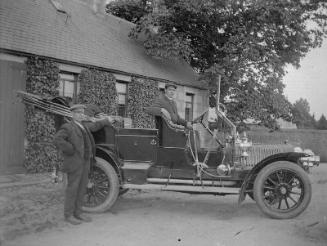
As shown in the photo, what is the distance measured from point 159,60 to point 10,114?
28.2 ft

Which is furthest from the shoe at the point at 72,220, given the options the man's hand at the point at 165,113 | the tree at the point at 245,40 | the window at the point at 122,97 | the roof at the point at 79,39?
the tree at the point at 245,40

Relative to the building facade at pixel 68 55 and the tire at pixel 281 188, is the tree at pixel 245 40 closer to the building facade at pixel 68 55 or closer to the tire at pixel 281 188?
the building facade at pixel 68 55

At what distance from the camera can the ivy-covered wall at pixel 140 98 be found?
14961 millimetres

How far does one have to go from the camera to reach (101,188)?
6.38 meters

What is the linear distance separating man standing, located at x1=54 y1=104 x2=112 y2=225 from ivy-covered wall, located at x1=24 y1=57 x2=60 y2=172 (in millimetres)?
5120

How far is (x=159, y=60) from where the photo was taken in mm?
18047

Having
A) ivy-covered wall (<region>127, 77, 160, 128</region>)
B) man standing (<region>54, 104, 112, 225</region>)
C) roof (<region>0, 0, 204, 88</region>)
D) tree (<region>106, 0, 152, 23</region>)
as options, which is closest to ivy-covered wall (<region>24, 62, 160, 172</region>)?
roof (<region>0, 0, 204, 88</region>)

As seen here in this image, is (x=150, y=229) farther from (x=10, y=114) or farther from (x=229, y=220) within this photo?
(x=10, y=114)

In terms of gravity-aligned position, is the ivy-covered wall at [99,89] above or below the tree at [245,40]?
below

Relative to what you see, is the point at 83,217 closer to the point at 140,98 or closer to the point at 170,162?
the point at 170,162

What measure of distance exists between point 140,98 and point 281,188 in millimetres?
9590

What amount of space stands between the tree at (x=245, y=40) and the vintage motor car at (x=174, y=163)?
34.5 ft

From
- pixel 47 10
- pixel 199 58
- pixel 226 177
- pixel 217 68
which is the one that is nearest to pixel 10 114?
pixel 47 10

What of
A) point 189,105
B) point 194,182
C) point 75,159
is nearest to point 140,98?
point 189,105
